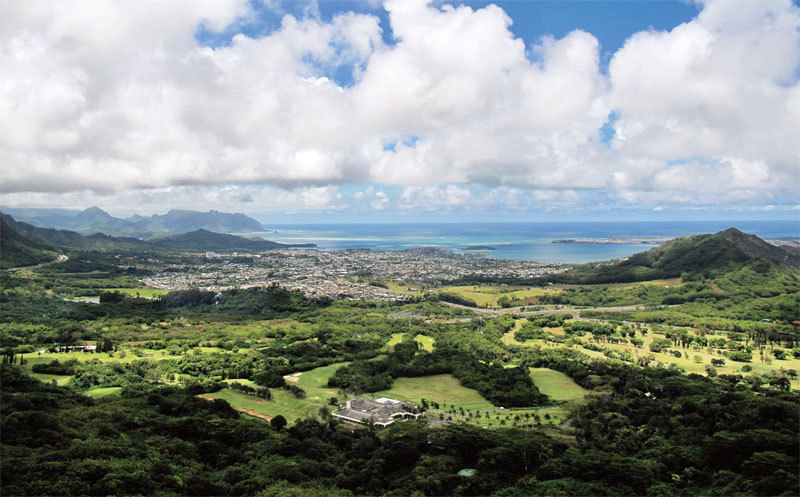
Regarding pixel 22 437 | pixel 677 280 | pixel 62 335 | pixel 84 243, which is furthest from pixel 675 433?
pixel 84 243

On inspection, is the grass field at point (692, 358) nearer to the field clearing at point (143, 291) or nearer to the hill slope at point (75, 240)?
the field clearing at point (143, 291)

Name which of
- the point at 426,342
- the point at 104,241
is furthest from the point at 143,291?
the point at 104,241

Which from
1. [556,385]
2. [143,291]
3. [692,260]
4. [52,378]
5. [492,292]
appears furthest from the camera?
[692,260]

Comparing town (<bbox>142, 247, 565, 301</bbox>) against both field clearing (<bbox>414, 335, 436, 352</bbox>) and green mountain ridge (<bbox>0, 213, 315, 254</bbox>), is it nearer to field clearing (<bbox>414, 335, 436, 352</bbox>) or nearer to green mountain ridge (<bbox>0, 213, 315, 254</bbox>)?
field clearing (<bbox>414, 335, 436, 352</bbox>)

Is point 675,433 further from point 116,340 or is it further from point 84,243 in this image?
point 84,243

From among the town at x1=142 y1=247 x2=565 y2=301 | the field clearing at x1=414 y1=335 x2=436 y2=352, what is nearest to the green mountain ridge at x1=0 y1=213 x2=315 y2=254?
the town at x1=142 y1=247 x2=565 y2=301

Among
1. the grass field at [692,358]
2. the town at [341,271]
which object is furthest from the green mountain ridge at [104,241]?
the grass field at [692,358]

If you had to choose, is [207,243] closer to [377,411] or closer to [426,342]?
[426,342]
